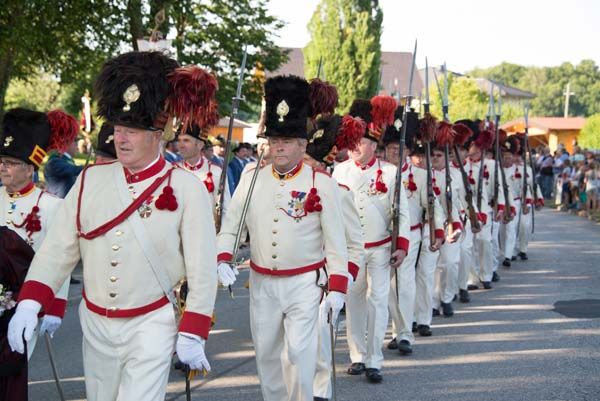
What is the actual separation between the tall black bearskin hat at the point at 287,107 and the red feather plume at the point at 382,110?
6.41 ft

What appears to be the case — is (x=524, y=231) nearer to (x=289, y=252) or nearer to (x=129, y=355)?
(x=289, y=252)

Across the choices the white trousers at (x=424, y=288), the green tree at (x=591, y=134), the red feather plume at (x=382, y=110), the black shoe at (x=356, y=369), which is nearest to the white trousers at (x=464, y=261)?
the white trousers at (x=424, y=288)

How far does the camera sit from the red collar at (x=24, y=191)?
6.27 metres

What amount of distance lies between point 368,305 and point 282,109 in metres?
2.39

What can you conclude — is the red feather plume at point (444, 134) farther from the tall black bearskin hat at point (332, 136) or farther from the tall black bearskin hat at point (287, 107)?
the tall black bearskin hat at point (287, 107)

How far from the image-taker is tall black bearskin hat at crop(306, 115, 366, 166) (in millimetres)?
7156

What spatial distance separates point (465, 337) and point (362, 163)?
2521 mm

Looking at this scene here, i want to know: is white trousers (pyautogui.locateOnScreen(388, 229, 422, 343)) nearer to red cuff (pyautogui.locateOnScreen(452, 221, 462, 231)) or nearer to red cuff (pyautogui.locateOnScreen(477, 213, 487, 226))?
red cuff (pyautogui.locateOnScreen(452, 221, 462, 231))

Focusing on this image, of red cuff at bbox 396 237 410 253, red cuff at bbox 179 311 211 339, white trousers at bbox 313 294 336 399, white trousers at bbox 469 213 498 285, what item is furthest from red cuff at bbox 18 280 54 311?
white trousers at bbox 469 213 498 285

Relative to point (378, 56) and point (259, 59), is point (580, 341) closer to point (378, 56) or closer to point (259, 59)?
point (259, 59)

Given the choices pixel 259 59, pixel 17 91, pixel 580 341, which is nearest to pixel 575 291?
pixel 580 341

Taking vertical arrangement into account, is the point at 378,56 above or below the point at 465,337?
above

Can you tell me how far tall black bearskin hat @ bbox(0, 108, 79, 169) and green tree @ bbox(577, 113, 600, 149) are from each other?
139 feet

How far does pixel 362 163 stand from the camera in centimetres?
826
